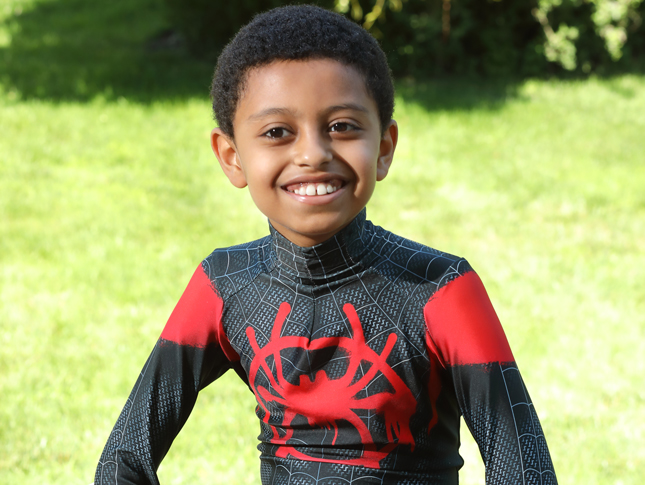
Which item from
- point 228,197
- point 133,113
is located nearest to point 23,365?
point 228,197

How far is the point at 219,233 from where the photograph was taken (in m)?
5.46

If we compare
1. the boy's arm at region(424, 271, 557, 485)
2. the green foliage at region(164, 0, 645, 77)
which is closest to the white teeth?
the boy's arm at region(424, 271, 557, 485)

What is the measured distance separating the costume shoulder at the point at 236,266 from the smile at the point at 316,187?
0.30m

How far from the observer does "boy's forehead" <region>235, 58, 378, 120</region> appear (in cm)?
161

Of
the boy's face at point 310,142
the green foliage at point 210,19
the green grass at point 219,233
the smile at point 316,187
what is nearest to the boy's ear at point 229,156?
the boy's face at point 310,142

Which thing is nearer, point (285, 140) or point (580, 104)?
point (285, 140)

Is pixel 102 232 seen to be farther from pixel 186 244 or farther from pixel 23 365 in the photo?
pixel 23 365

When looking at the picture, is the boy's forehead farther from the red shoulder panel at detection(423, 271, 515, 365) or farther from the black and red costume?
the red shoulder panel at detection(423, 271, 515, 365)

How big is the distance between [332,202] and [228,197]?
14.8 feet

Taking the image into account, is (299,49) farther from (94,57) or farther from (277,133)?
(94,57)

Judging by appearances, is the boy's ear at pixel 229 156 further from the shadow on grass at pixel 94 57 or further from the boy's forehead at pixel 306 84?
the shadow on grass at pixel 94 57

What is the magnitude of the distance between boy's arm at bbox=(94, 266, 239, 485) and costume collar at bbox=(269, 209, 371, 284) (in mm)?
244

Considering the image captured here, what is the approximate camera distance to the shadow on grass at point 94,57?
839 cm

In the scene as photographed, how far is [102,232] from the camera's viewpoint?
→ 5523 mm
